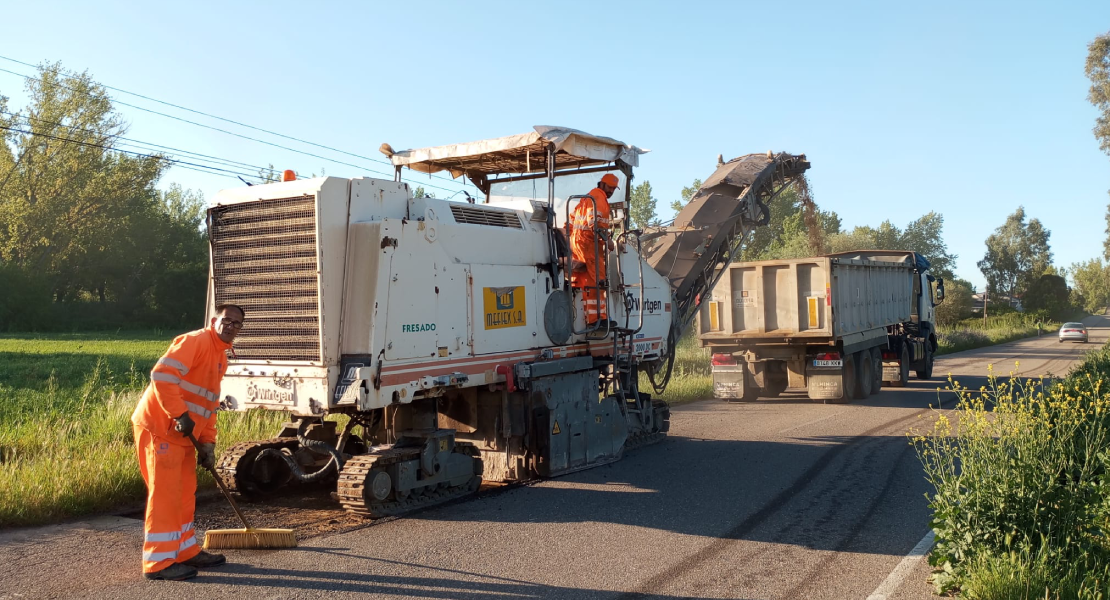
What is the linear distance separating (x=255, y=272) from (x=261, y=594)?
2.97 metres

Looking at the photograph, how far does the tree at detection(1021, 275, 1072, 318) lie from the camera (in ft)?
221

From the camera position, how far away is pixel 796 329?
48.5 ft

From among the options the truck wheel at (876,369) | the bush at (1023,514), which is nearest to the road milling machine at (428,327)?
the bush at (1023,514)

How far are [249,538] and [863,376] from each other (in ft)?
42.8

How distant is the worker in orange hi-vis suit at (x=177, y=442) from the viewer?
5242 millimetres

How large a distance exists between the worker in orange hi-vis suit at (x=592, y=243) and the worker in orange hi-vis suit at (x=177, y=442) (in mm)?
4184

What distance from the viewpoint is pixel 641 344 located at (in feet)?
34.0

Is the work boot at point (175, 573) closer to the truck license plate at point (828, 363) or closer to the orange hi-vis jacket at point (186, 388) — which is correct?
the orange hi-vis jacket at point (186, 388)

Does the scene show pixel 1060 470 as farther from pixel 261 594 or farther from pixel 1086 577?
pixel 261 594

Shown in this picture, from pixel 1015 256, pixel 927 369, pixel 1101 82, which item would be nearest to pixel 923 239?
pixel 1015 256

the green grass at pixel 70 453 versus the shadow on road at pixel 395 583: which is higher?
the green grass at pixel 70 453

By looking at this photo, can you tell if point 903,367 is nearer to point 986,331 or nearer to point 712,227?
point 712,227

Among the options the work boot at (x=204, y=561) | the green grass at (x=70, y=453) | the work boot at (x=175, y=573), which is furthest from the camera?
the green grass at (x=70, y=453)

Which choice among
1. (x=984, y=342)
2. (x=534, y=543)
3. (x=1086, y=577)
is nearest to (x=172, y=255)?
(x=984, y=342)
